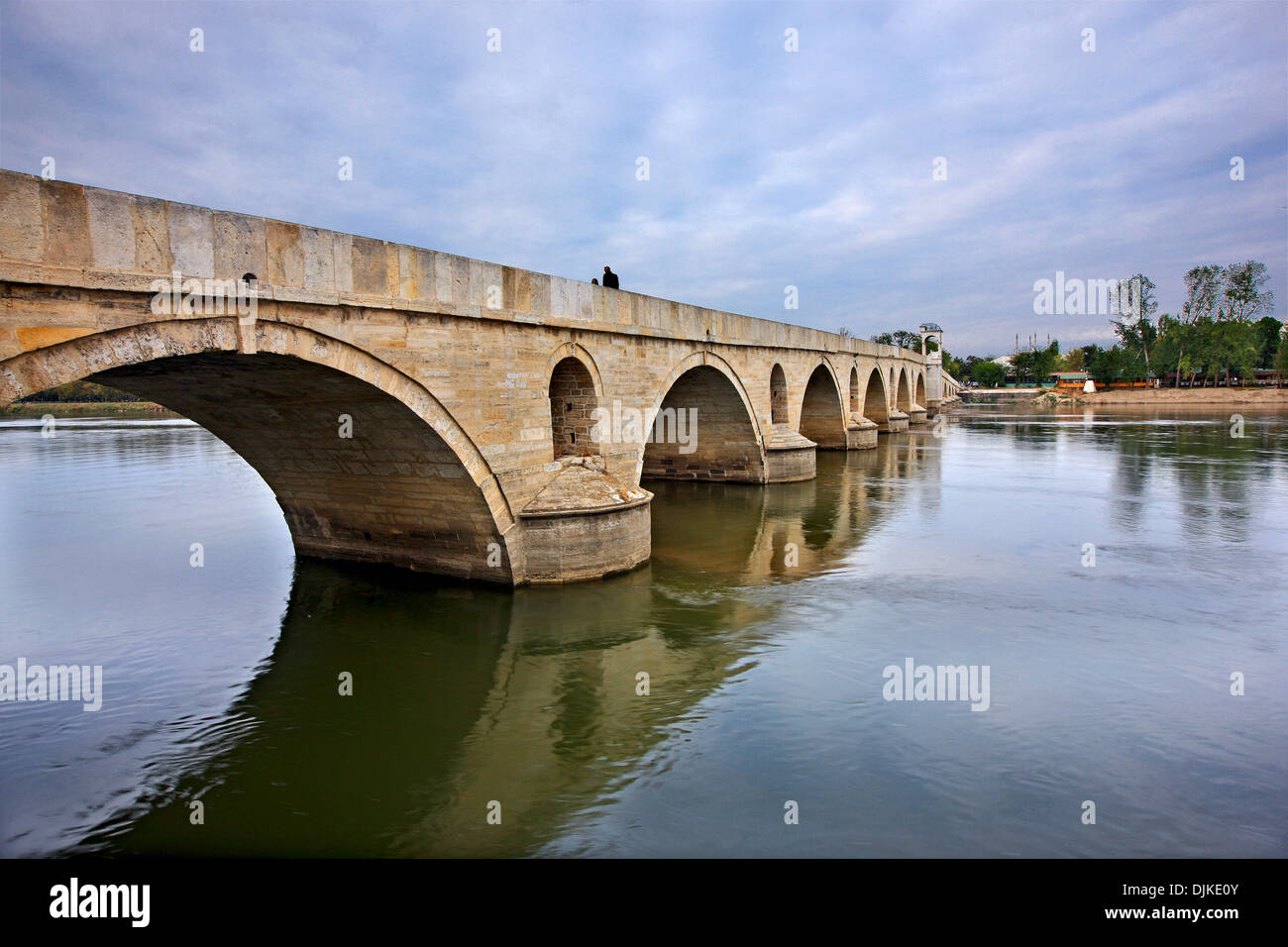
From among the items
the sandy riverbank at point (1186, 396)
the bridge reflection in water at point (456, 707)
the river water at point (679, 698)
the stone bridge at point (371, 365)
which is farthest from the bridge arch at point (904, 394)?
the bridge reflection in water at point (456, 707)

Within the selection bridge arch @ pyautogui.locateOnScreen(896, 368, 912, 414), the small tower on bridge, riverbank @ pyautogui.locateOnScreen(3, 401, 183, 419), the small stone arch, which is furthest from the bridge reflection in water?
riverbank @ pyautogui.locateOnScreen(3, 401, 183, 419)

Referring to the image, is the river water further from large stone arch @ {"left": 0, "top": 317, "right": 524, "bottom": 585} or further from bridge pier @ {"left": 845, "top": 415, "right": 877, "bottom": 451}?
bridge pier @ {"left": 845, "top": 415, "right": 877, "bottom": 451}

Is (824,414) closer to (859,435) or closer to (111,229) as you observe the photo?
(859,435)

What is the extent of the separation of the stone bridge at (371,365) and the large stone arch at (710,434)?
197 centimetres

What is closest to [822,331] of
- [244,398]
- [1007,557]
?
[1007,557]

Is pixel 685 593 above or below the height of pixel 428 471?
below

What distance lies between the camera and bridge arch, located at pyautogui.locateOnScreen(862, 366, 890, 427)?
3023 centimetres

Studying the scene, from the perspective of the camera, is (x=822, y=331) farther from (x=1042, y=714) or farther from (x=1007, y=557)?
(x=1042, y=714)

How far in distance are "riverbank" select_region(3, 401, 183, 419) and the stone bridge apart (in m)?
46.5

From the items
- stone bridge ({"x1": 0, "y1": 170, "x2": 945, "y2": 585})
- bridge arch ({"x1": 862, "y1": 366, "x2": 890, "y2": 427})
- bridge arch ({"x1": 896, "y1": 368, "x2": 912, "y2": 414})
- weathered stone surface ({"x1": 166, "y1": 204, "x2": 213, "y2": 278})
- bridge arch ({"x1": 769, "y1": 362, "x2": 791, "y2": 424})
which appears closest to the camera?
stone bridge ({"x1": 0, "y1": 170, "x2": 945, "y2": 585})

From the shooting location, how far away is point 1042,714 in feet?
18.0

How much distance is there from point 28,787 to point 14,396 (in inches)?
95.3

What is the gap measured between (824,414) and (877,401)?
26.8ft

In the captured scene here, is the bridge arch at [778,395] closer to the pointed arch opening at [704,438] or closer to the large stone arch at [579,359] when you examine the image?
the pointed arch opening at [704,438]
